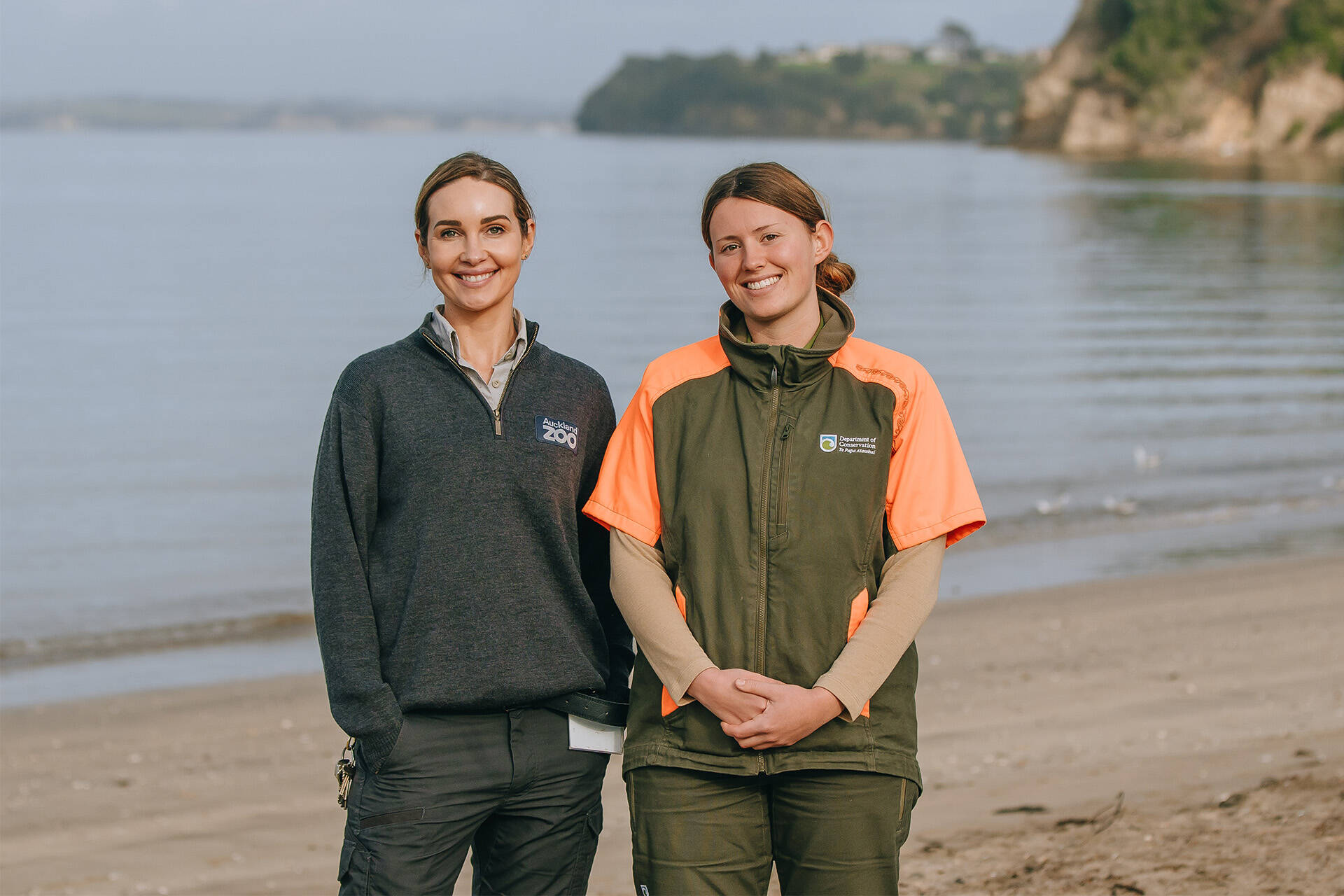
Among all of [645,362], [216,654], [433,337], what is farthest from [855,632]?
[645,362]

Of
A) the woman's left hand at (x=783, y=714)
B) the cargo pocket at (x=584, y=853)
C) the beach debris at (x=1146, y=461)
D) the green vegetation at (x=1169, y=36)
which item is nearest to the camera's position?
the woman's left hand at (x=783, y=714)

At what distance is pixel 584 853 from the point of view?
298 centimetres

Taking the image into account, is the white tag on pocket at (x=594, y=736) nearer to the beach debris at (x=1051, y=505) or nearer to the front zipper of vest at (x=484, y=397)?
the front zipper of vest at (x=484, y=397)

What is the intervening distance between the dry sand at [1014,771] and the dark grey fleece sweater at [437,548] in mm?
1784

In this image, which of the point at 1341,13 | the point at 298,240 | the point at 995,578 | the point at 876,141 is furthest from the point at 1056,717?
the point at 876,141

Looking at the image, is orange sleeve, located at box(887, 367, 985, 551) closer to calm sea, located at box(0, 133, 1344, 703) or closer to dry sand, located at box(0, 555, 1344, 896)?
calm sea, located at box(0, 133, 1344, 703)

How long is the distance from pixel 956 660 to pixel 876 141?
200 meters

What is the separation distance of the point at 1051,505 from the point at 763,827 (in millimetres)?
9157

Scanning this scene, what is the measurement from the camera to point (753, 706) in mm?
2639

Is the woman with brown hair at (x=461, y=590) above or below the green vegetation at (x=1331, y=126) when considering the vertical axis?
below

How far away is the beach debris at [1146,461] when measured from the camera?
12756 mm

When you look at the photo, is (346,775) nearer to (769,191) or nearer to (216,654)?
(769,191)

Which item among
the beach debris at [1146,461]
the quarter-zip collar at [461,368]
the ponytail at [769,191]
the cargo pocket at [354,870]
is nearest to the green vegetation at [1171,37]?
the beach debris at [1146,461]

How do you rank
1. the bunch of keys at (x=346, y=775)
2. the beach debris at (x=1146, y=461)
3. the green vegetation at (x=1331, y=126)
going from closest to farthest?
the bunch of keys at (x=346, y=775)
the beach debris at (x=1146, y=461)
the green vegetation at (x=1331, y=126)
